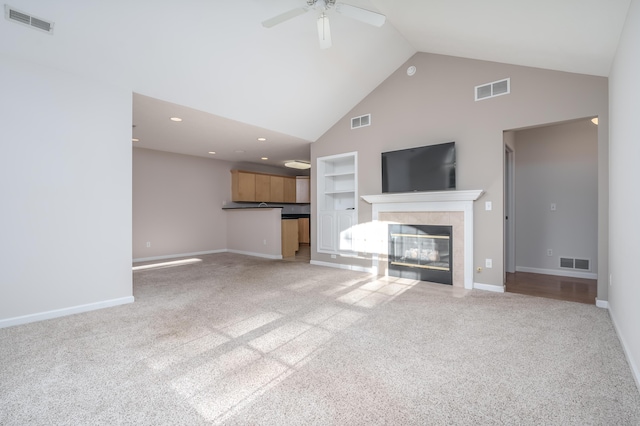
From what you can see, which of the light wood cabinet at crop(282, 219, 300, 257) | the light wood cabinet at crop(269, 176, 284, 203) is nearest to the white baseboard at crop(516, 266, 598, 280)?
the light wood cabinet at crop(282, 219, 300, 257)

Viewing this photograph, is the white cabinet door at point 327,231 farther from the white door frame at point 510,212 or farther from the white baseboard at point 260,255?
the white door frame at point 510,212

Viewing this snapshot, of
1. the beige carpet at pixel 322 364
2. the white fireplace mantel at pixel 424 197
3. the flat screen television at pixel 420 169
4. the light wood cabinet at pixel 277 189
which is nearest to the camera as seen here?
the beige carpet at pixel 322 364

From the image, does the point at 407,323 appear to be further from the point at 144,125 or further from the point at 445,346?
the point at 144,125

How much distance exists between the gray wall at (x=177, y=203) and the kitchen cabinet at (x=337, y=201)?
11.1 ft

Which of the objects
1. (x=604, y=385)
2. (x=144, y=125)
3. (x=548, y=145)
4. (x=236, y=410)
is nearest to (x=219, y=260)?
(x=144, y=125)

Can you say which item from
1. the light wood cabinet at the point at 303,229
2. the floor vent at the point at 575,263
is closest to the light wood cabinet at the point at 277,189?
the light wood cabinet at the point at 303,229

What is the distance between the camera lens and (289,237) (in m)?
7.14

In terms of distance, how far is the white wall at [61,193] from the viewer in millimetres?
2756

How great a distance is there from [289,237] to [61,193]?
15.2 feet

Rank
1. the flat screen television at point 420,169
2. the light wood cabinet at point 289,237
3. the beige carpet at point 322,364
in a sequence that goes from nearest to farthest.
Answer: the beige carpet at point 322,364, the flat screen television at point 420,169, the light wood cabinet at point 289,237

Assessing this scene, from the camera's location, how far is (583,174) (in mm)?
4559

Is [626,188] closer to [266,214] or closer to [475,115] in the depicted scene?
[475,115]

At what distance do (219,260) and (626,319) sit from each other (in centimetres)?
622

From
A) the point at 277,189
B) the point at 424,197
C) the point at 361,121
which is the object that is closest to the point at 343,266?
the point at 424,197
